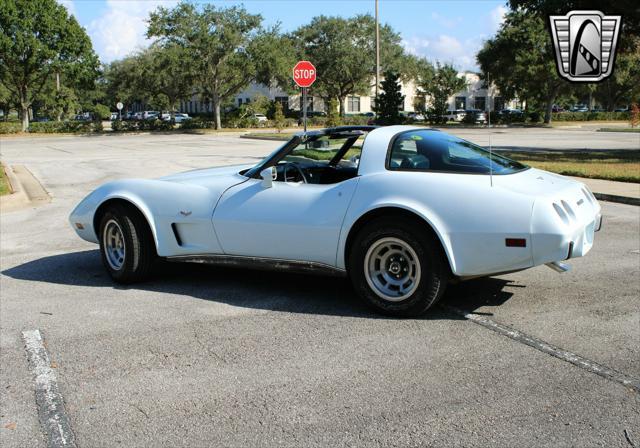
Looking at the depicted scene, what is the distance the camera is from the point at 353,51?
6906cm

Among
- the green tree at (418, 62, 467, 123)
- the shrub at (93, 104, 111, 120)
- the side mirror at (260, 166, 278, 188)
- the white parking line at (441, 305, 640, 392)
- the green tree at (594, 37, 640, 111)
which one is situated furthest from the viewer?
the shrub at (93, 104, 111, 120)

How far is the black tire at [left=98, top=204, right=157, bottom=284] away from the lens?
607 centimetres

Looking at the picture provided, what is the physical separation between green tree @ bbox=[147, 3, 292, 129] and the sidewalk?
131 ft

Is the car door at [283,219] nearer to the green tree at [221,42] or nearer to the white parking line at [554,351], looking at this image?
the white parking line at [554,351]

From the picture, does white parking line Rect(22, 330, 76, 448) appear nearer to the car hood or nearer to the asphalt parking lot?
the asphalt parking lot

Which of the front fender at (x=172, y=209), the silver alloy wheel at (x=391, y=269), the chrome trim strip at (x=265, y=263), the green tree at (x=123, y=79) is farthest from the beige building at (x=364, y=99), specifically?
the silver alloy wheel at (x=391, y=269)

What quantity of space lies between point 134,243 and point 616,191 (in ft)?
31.2

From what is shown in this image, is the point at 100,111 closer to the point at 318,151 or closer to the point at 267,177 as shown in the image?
the point at 318,151

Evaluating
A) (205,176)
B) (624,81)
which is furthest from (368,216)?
(624,81)

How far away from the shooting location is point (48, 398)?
379 centimetres

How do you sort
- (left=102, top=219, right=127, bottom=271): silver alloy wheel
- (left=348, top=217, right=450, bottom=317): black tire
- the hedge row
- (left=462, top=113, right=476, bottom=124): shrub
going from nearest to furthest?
(left=348, top=217, right=450, bottom=317): black tire → (left=102, top=219, right=127, bottom=271): silver alloy wheel → the hedge row → (left=462, top=113, right=476, bottom=124): shrub

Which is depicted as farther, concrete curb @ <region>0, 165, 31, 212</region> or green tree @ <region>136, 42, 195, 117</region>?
green tree @ <region>136, 42, 195, 117</region>

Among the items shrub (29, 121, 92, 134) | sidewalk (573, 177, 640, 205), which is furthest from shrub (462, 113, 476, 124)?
sidewalk (573, 177, 640, 205)

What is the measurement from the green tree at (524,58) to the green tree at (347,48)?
39.9ft
